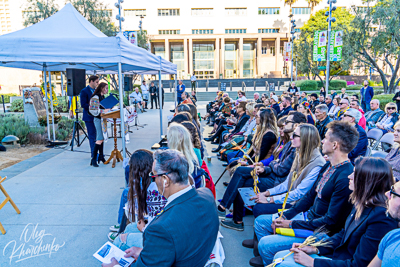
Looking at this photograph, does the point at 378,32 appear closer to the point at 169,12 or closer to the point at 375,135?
the point at 375,135

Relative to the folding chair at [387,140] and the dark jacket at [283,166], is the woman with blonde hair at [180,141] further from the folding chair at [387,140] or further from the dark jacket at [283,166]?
the folding chair at [387,140]

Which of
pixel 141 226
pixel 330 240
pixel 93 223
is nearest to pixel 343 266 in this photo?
pixel 330 240

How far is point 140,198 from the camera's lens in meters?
2.84

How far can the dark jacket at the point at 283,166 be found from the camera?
3.92 metres

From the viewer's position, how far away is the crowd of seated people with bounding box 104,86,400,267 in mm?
1751

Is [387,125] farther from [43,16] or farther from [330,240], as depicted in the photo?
[43,16]

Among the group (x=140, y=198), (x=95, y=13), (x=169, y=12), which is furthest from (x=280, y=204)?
(x=169, y=12)

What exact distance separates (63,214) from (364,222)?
410 cm

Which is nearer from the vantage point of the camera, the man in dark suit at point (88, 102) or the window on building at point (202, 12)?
the man in dark suit at point (88, 102)

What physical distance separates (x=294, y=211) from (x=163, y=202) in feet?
4.80

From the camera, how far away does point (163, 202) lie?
8.93ft

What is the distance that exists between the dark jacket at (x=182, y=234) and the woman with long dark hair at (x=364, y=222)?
2.79 feet

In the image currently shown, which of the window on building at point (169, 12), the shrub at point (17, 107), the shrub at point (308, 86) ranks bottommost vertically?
the shrub at point (17, 107)

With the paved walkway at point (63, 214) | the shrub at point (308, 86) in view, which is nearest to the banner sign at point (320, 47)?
the shrub at point (308, 86)
